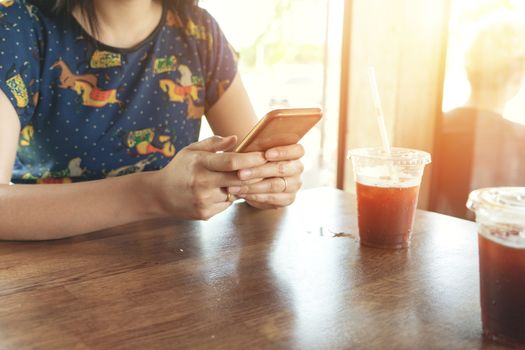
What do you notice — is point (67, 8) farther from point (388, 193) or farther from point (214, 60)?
point (388, 193)

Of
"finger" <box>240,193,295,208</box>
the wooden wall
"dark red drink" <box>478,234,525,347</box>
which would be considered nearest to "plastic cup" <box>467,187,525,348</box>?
"dark red drink" <box>478,234,525,347</box>

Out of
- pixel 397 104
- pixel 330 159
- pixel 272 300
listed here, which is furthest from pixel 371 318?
pixel 330 159

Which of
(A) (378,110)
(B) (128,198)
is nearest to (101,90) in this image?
(B) (128,198)

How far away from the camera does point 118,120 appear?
1.57m

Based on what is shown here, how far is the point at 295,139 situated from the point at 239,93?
0.66m

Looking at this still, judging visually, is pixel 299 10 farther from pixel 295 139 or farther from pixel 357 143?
pixel 295 139

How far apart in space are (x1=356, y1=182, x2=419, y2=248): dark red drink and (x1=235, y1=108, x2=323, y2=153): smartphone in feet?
0.56

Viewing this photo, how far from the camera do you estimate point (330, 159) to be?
12.2 ft

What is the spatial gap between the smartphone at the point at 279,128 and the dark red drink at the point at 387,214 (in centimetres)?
17

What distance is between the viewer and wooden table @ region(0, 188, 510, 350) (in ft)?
2.35

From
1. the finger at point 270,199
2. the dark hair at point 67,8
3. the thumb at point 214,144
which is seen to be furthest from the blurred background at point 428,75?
the thumb at point 214,144

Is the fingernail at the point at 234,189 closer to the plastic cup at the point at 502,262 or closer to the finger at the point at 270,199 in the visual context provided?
the finger at the point at 270,199

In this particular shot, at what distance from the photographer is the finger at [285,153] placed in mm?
1116

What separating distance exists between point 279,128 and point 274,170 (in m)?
0.17
